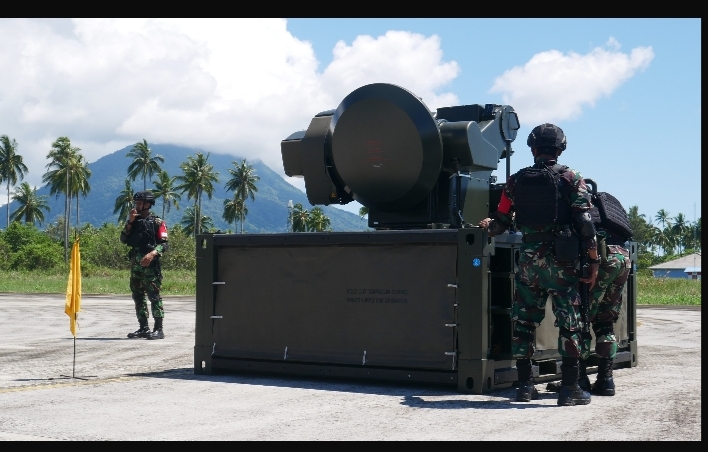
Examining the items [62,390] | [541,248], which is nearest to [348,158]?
[541,248]

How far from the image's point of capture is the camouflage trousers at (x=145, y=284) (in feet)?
41.4

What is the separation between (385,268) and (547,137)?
5.57ft

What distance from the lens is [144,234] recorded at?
12.5 m

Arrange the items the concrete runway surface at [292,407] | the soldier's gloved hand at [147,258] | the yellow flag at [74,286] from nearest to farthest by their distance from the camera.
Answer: the concrete runway surface at [292,407]
the yellow flag at [74,286]
the soldier's gloved hand at [147,258]

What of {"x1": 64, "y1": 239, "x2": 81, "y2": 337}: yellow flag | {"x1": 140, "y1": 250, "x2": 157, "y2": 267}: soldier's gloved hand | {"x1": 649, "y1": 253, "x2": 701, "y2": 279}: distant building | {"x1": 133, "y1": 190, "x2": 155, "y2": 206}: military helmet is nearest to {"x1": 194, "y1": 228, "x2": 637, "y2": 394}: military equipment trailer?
{"x1": 64, "y1": 239, "x2": 81, "y2": 337}: yellow flag

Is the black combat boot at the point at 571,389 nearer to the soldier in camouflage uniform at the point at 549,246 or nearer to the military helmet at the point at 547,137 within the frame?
the soldier in camouflage uniform at the point at 549,246

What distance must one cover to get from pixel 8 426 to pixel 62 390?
1762 millimetres

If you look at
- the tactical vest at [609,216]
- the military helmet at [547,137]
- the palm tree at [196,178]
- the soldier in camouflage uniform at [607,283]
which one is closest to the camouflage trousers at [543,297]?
the soldier in camouflage uniform at [607,283]

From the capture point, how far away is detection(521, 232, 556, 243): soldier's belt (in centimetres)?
687

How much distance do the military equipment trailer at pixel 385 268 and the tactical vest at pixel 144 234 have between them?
3.95 metres

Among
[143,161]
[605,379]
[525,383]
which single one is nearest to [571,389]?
[525,383]

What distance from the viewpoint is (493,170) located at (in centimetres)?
837

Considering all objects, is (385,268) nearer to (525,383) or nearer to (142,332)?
(525,383)

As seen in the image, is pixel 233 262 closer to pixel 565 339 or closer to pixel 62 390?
pixel 62 390
